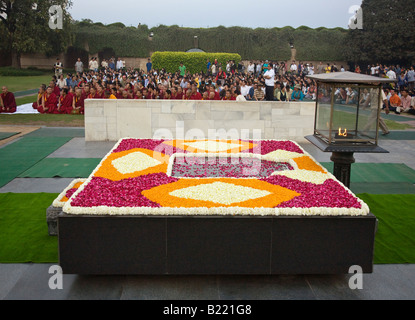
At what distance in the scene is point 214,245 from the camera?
183 inches

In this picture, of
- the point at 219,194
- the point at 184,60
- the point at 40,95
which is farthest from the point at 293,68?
the point at 219,194

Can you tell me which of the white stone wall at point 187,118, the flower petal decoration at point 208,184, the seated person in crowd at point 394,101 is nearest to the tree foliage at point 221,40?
the seated person in crowd at point 394,101

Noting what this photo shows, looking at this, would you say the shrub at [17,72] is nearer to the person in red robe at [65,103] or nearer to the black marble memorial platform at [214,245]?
the person in red robe at [65,103]

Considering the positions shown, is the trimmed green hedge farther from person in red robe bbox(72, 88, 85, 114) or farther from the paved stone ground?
the paved stone ground

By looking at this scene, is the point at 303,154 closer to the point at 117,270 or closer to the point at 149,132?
the point at 117,270

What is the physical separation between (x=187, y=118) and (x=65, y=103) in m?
6.90

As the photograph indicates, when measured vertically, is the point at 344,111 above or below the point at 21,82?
above

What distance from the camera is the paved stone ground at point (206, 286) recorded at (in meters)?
4.48

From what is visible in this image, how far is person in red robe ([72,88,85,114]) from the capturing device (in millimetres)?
16703

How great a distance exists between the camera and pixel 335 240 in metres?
4.66

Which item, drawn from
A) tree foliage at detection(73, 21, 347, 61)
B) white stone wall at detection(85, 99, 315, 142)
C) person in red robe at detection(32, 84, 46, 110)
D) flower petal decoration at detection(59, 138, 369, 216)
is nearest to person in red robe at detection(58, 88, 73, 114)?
person in red robe at detection(32, 84, 46, 110)

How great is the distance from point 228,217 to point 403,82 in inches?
883

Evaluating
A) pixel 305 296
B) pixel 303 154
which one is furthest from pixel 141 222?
pixel 303 154

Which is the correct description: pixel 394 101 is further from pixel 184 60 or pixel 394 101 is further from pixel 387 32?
pixel 184 60
